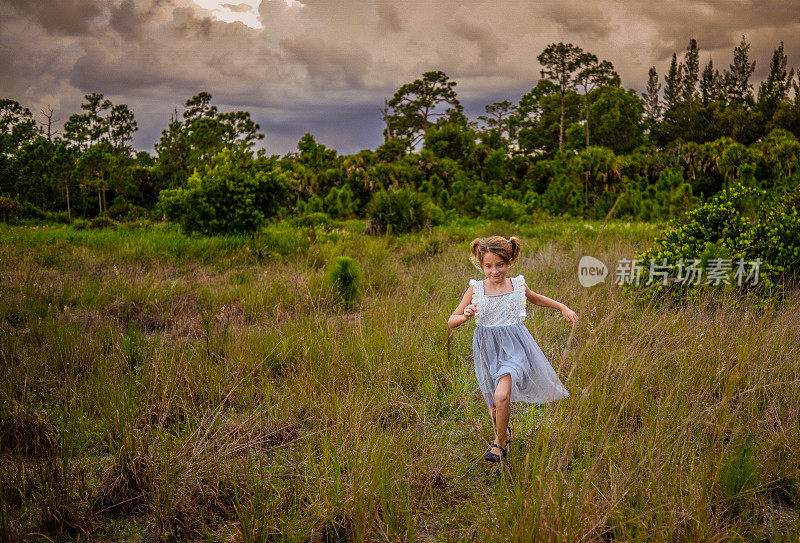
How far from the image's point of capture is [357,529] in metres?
2.26

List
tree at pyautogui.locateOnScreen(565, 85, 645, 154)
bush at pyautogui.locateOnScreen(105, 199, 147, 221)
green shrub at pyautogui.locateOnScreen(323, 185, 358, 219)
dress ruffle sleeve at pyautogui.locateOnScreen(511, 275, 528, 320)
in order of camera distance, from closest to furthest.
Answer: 1. dress ruffle sleeve at pyautogui.locateOnScreen(511, 275, 528, 320)
2. green shrub at pyautogui.locateOnScreen(323, 185, 358, 219)
3. bush at pyautogui.locateOnScreen(105, 199, 147, 221)
4. tree at pyautogui.locateOnScreen(565, 85, 645, 154)

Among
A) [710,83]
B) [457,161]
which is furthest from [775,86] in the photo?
[457,161]

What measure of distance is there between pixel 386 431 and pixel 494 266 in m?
1.14

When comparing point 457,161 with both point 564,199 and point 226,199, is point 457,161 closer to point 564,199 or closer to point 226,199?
point 564,199

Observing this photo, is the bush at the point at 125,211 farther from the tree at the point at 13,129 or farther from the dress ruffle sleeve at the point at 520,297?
the dress ruffle sleeve at the point at 520,297

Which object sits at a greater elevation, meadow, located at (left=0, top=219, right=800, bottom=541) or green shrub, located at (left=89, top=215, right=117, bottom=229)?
green shrub, located at (left=89, top=215, right=117, bottom=229)

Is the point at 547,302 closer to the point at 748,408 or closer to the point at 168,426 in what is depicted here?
the point at 748,408

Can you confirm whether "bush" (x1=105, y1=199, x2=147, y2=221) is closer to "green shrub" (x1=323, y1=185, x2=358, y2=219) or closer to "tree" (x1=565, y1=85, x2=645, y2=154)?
"green shrub" (x1=323, y1=185, x2=358, y2=219)

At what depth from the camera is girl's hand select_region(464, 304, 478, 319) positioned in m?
2.78

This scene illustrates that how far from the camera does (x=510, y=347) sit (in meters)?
2.87

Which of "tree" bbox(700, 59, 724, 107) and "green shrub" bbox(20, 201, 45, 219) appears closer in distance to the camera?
"green shrub" bbox(20, 201, 45, 219)

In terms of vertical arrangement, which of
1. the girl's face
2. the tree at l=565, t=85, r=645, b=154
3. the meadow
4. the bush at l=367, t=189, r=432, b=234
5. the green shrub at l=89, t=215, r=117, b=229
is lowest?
the meadow

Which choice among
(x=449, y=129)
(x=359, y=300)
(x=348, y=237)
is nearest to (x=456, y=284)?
(x=359, y=300)

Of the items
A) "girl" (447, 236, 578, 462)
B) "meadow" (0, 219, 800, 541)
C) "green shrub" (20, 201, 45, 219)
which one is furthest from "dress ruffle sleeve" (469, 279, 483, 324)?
"green shrub" (20, 201, 45, 219)
